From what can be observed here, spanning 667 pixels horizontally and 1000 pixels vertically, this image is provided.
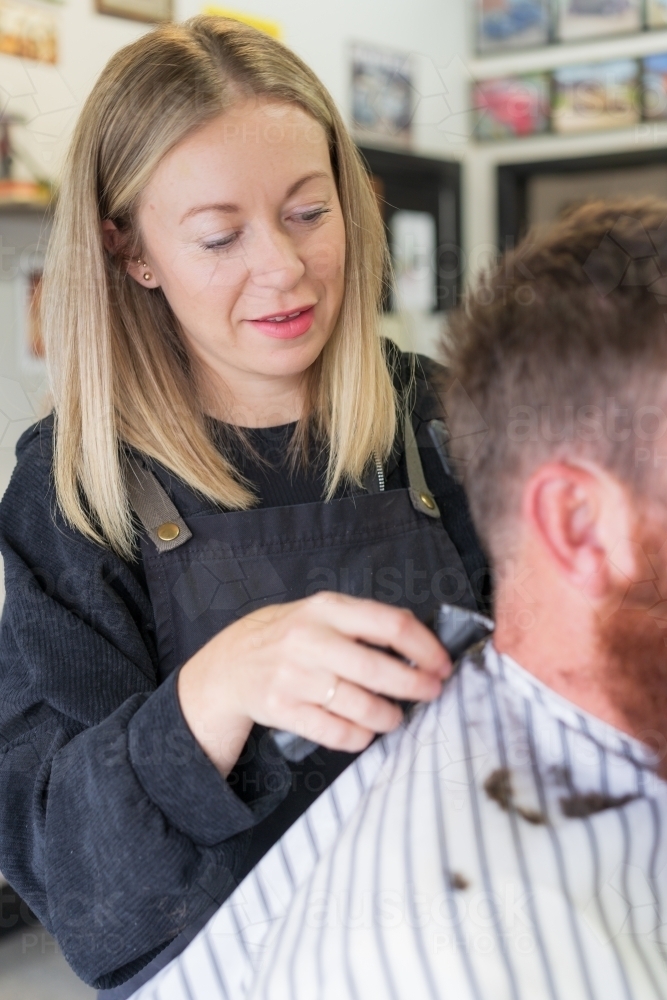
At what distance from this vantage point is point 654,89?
1.29 m

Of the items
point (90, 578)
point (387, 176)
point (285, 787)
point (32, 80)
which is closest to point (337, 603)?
point (285, 787)

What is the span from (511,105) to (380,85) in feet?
0.75

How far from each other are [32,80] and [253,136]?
47cm

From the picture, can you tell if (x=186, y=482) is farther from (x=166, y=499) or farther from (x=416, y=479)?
(x=416, y=479)

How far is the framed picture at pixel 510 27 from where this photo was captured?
1.05 meters

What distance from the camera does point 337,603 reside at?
49cm

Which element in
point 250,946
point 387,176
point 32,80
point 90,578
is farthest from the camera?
point 387,176

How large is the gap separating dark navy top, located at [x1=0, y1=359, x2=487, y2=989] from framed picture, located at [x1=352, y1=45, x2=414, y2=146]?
479 millimetres

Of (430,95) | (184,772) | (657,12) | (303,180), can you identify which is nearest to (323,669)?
(184,772)

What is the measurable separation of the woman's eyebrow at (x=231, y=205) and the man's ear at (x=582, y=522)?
0.26 metres

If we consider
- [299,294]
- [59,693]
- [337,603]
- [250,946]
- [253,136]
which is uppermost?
[253,136]

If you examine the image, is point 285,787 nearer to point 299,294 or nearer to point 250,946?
point 250,946

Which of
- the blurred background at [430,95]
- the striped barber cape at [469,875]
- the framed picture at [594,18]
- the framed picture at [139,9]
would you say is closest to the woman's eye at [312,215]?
the blurred background at [430,95]

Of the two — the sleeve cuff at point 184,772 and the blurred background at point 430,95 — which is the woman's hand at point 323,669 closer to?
the sleeve cuff at point 184,772
